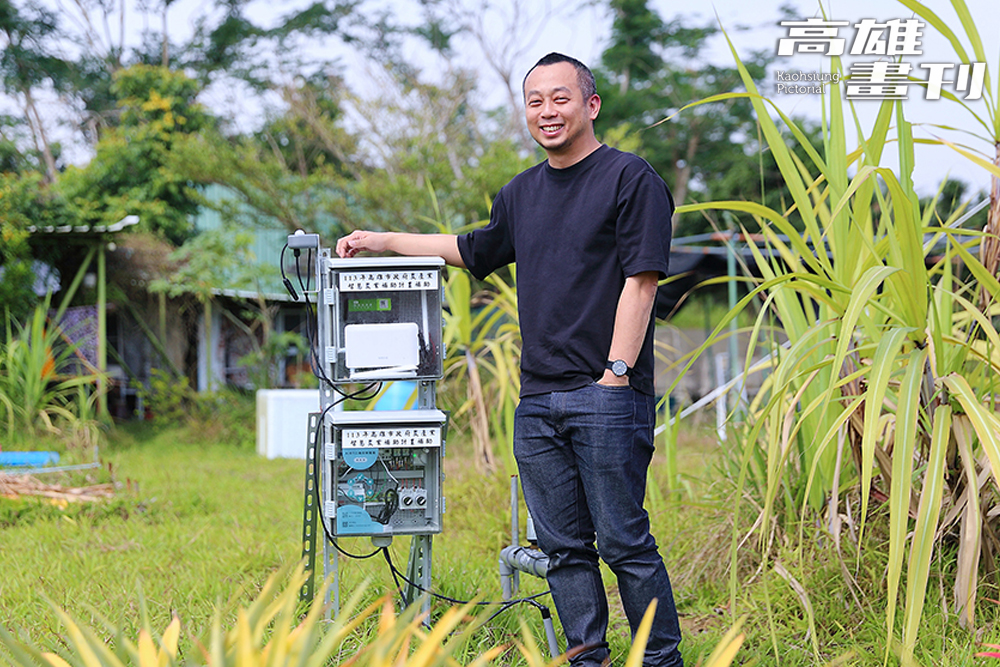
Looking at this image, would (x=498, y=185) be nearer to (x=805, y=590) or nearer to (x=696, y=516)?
(x=696, y=516)

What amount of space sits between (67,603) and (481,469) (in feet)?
5.98

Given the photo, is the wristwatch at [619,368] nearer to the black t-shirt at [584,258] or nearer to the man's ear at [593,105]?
the black t-shirt at [584,258]

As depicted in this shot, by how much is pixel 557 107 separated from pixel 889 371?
0.89 metres

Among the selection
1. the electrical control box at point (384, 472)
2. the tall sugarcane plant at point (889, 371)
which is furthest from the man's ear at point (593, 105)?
the electrical control box at point (384, 472)

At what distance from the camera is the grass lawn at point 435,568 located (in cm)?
223

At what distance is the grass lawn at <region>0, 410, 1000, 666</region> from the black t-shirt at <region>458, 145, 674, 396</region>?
2.28 feet

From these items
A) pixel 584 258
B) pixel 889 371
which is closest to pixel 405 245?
pixel 584 258

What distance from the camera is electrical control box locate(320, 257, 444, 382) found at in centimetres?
218

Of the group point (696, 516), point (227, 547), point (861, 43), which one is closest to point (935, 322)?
point (696, 516)

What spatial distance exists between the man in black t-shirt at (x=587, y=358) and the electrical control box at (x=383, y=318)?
0.30 m

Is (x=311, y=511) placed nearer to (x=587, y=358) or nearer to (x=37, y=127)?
(x=587, y=358)

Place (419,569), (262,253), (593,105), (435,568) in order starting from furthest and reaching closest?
(262,253)
(435,568)
(419,569)
(593,105)

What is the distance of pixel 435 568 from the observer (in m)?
2.76

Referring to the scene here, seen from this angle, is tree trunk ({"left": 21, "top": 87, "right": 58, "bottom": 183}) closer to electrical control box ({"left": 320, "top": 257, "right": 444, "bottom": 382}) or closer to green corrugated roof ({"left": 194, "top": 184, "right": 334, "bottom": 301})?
green corrugated roof ({"left": 194, "top": 184, "right": 334, "bottom": 301})
